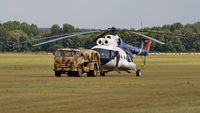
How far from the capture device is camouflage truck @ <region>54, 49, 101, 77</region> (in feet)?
168

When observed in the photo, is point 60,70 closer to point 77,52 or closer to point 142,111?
point 77,52

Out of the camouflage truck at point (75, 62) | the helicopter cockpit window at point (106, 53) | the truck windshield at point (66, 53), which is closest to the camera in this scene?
the camouflage truck at point (75, 62)

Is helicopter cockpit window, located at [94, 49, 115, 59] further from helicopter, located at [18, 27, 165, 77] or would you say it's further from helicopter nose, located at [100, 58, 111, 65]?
helicopter nose, located at [100, 58, 111, 65]

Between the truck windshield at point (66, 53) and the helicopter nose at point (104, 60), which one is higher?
the truck windshield at point (66, 53)

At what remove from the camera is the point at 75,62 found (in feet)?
168

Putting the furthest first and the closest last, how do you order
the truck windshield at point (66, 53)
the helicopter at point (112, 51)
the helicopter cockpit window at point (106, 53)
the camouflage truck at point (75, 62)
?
the helicopter at point (112, 51) → the helicopter cockpit window at point (106, 53) → the truck windshield at point (66, 53) → the camouflage truck at point (75, 62)

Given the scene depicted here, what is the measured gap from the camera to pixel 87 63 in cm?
Result: 5306

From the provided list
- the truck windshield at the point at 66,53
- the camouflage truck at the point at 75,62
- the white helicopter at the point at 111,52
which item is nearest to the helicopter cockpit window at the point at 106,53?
the white helicopter at the point at 111,52

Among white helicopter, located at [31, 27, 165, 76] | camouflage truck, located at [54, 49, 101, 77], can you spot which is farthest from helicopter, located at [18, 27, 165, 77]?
camouflage truck, located at [54, 49, 101, 77]

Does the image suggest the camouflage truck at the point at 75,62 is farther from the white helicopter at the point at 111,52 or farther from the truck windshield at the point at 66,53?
the white helicopter at the point at 111,52

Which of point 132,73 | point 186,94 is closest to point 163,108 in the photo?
point 186,94

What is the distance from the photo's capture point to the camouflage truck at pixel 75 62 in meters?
51.1

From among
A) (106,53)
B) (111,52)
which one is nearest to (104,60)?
(106,53)

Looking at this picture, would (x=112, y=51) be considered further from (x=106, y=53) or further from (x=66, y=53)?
(x=66, y=53)
